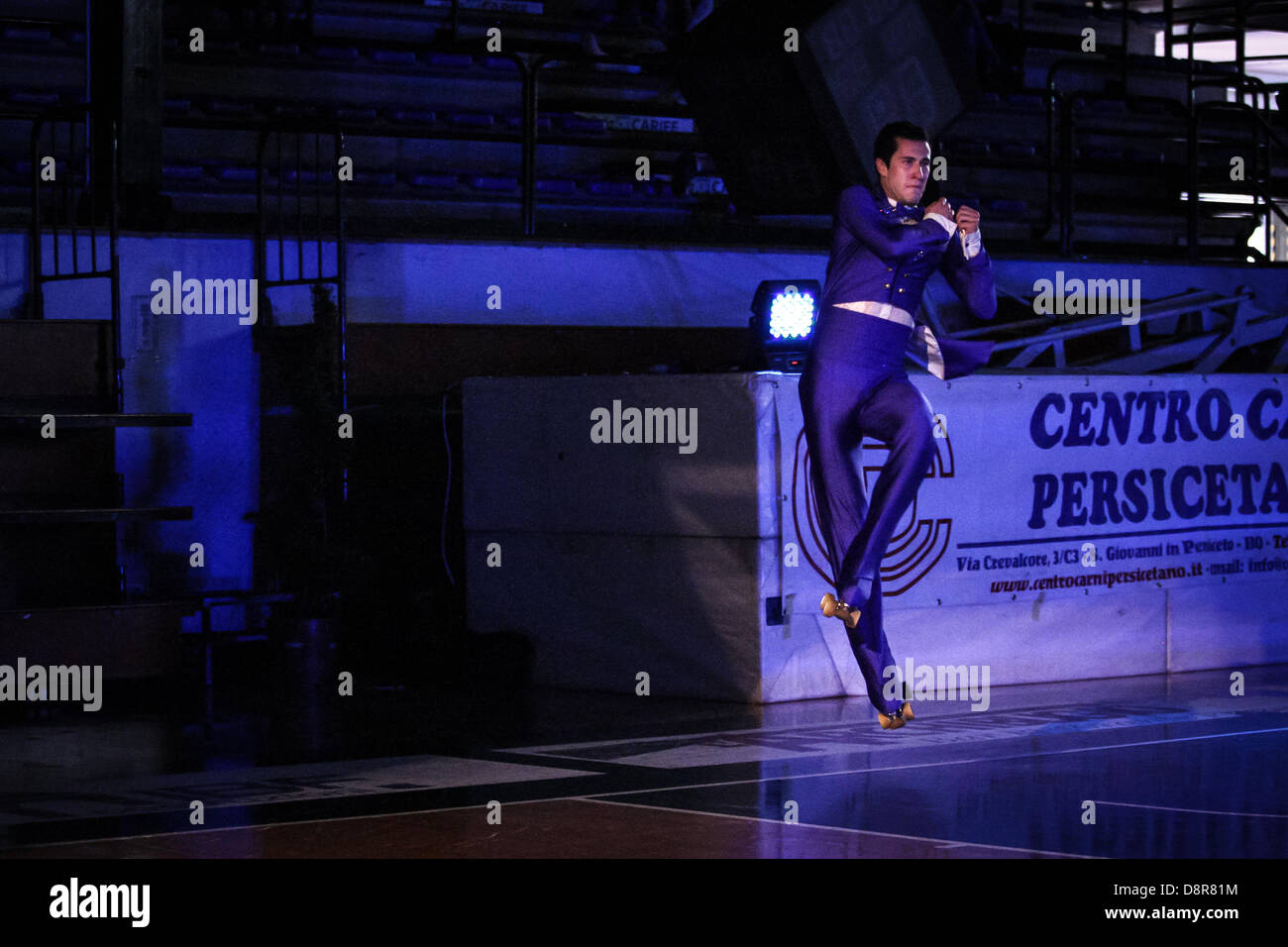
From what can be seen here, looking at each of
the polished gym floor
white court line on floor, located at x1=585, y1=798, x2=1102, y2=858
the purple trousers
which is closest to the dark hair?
the purple trousers

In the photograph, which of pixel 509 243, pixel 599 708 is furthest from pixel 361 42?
pixel 599 708

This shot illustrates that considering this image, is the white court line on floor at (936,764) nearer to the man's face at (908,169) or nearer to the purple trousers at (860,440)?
the purple trousers at (860,440)

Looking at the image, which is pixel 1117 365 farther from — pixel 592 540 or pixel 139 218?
pixel 139 218

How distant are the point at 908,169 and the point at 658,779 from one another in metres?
2.19

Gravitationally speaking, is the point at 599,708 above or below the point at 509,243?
below

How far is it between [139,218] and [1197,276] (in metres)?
7.05

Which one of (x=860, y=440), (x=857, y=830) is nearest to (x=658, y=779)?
(x=857, y=830)

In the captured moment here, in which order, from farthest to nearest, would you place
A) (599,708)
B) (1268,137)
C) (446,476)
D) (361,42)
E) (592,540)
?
(1268,137) < (361,42) < (446,476) < (592,540) < (599,708)

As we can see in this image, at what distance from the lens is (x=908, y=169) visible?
6.32m

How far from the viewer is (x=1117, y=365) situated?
10812 mm

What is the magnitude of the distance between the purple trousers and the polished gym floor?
0.56 meters

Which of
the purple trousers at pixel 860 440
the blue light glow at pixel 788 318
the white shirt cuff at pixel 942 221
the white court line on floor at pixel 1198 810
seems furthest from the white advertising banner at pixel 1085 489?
the white court line on floor at pixel 1198 810

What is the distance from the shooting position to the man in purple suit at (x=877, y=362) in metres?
6.25

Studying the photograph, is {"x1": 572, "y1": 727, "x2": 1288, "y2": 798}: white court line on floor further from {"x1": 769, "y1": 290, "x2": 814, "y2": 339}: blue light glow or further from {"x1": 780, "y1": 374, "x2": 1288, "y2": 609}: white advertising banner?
{"x1": 769, "y1": 290, "x2": 814, "y2": 339}: blue light glow
